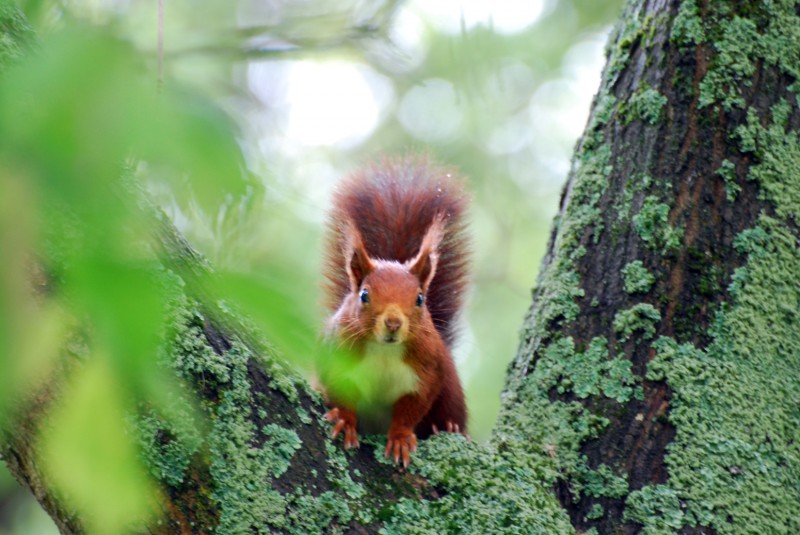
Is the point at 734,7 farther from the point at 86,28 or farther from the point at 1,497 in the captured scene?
the point at 1,497

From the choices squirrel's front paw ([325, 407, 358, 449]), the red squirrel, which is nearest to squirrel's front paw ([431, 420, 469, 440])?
the red squirrel

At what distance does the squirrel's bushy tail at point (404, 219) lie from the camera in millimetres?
2502

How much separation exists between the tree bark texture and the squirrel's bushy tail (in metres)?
0.51

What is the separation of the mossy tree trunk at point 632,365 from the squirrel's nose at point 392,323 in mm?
305

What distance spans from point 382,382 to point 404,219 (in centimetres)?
55

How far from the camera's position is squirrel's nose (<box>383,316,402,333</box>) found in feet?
7.02

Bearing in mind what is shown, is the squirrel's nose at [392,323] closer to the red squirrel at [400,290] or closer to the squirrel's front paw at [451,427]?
the red squirrel at [400,290]

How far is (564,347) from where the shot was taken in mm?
1945

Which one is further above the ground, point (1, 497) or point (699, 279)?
point (699, 279)

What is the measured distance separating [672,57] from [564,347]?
748 millimetres

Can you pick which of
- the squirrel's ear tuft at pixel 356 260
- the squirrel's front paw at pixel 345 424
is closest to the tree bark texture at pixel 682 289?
the squirrel's front paw at pixel 345 424

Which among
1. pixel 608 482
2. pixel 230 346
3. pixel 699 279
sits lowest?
pixel 230 346

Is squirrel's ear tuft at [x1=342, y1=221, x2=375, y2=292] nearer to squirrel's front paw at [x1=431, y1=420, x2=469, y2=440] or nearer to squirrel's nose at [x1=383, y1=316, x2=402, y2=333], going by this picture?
squirrel's nose at [x1=383, y1=316, x2=402, y2=333]

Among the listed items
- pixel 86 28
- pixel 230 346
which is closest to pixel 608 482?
pixel 230 346
